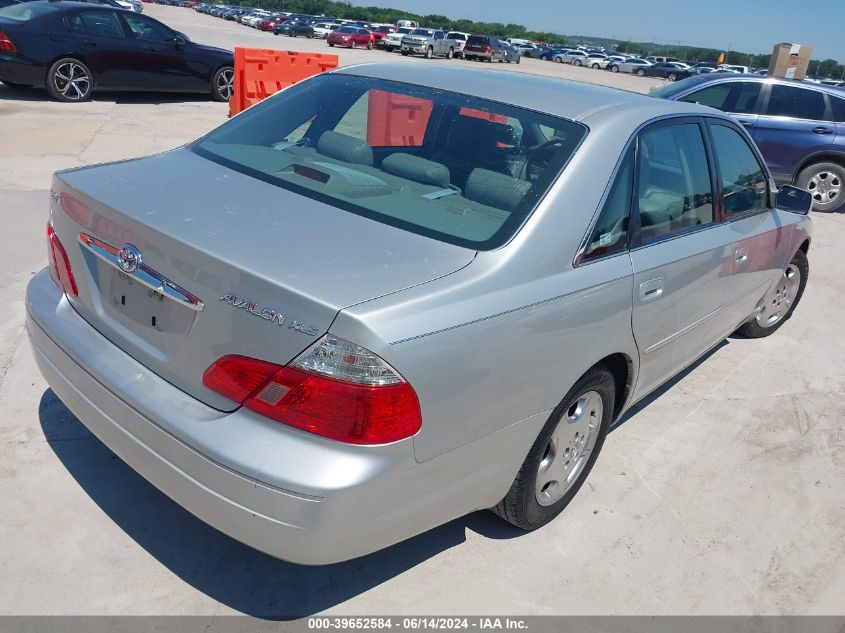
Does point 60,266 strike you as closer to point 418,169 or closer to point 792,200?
point 418,169

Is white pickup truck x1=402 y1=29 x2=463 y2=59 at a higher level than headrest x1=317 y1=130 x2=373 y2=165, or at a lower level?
lower

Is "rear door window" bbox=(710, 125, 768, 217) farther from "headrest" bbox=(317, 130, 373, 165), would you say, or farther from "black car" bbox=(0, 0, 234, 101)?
"black car" bbox=(0, 0, 234, 101)

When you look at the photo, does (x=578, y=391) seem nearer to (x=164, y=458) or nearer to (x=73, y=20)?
(x=164, y=458)

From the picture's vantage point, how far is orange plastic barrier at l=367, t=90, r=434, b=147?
3404 mm

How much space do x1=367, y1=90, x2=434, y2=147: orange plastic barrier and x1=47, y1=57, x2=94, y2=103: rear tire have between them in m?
10.1

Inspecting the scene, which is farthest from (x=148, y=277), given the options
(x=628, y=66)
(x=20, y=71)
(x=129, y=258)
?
(x=628, y=66)

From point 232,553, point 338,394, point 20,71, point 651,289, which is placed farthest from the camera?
point 20,71

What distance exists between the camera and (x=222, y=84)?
14016 millimetres

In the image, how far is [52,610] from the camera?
255 centimetres

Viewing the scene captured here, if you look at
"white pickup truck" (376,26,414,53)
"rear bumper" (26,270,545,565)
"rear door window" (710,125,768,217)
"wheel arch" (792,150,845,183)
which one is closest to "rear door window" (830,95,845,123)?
"wheel arch" (792,150,845,183)

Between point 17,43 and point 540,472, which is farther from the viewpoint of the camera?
point 17,43

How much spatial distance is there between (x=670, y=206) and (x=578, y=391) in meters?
1.08

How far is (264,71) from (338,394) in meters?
10.4
